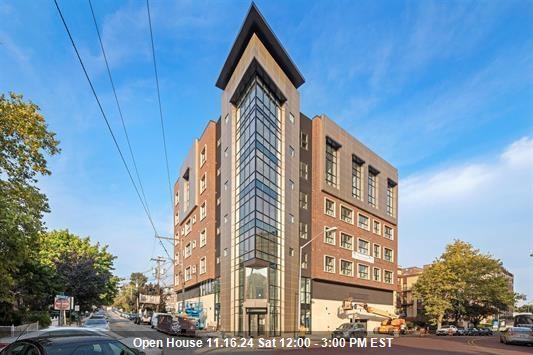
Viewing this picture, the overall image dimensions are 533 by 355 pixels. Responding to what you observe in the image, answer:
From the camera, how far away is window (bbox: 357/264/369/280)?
191 feet

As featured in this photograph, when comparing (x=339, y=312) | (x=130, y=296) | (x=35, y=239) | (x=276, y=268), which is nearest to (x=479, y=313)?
(x=339, y=312)

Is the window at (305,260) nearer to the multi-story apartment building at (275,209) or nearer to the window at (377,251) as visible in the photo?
the multi-story apartment building at (275,209)

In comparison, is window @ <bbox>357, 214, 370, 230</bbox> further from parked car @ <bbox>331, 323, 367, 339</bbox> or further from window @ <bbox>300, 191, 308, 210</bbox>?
parked car @ <bbox>331, 323, 367, 339</bbox>

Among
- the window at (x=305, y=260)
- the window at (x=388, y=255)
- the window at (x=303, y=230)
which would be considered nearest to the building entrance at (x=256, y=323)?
the window at (x=305, y=260)

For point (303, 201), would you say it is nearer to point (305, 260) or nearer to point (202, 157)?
point (305, 260)

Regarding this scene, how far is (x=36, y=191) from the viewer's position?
1881 cm

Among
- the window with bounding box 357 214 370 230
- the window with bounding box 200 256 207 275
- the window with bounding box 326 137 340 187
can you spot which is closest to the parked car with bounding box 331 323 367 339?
the window with bounding box 326 137 340 187

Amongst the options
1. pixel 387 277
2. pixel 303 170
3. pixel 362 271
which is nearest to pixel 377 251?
pixel 387 277

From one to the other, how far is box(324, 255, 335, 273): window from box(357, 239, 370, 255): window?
24.2 feet

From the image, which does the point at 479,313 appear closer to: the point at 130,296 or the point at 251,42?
the point at 251,42

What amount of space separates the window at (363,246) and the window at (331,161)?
9249mm

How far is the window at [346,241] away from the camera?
55438 mm

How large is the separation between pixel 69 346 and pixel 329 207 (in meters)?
47.3

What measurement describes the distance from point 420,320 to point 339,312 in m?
29.8
